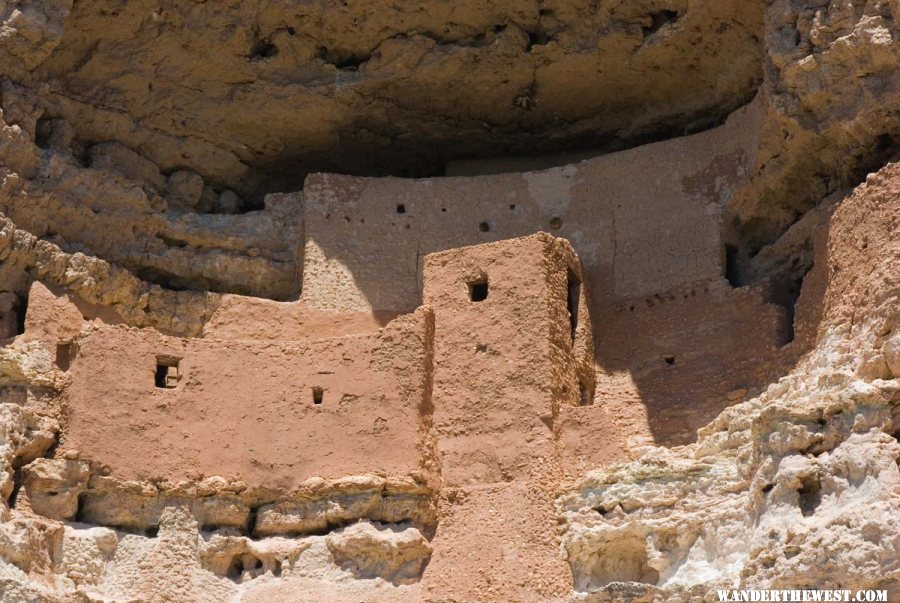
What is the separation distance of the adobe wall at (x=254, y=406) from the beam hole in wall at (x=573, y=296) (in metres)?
1.55

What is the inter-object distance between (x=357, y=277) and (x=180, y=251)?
2017 mm

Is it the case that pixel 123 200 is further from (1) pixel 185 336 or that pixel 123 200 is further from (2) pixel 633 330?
(2) pixel 633 330

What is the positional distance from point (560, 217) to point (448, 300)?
248cm

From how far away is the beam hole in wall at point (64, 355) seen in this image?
20062mm

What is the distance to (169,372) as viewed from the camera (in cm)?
2006

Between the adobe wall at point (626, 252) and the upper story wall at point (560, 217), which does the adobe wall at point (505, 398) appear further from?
the upper story wall at point (560, 217)

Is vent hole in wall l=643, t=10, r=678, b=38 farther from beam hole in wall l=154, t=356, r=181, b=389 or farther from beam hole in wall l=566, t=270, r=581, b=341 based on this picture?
beam hole in wall l=154, t=356, r=181, b=389

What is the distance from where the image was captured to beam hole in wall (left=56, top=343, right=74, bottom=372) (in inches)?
790

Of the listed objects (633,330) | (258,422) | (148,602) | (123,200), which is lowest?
(148,602)

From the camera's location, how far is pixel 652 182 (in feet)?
72.1

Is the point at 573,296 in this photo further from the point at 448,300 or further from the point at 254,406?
the point at 254,406

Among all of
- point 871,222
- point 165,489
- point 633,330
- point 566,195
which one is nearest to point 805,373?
point 871,222

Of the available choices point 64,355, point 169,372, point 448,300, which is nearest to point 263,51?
point 448,300

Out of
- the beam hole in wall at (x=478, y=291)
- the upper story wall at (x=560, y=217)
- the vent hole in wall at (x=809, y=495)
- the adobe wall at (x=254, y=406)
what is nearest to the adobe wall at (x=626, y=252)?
the upper story wall at (x=560, y=217)
